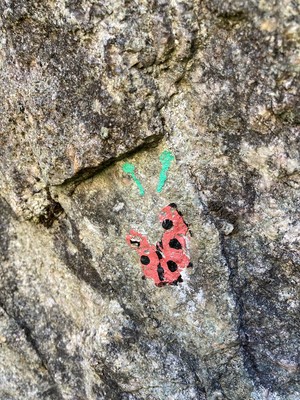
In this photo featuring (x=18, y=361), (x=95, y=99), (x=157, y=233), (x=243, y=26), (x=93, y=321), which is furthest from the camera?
(x=18, y=361)

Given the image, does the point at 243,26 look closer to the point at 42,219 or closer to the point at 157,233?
the point at 157,233

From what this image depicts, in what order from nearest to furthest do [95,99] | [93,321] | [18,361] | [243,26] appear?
1. [243,26]
2. [95,99]
3. [93,321]
4. [18,361]

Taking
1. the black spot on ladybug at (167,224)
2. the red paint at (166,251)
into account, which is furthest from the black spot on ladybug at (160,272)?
the black spot on ladybug at (167,224)

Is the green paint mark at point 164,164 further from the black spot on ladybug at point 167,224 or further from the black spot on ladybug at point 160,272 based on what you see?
the black spot on ladybug at point 160,272

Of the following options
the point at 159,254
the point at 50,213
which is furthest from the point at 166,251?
the point at 50,213

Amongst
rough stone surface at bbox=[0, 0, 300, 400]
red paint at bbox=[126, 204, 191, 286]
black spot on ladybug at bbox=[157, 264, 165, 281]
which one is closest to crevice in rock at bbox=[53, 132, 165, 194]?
rough stone surface at bbox=[0, 0, 300, 400]

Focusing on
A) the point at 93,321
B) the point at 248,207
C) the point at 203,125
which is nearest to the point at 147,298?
the point at 93,321

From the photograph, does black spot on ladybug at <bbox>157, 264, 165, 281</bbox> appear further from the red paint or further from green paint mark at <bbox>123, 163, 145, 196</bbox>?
green paint mark at <bbox>123, 163, 145, 196</bbox>

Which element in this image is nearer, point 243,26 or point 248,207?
point 243,26

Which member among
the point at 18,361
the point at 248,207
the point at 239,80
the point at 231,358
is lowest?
the point at 231,358
